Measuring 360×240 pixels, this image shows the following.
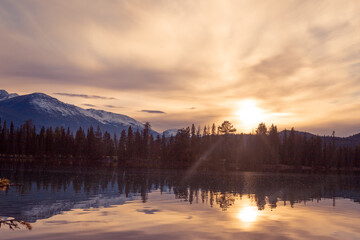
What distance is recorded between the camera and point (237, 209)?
90.0 ft

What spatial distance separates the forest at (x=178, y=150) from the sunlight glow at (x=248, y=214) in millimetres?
105496

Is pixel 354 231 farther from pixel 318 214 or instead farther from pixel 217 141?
pixel 217 141

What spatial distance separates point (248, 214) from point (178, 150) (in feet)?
408

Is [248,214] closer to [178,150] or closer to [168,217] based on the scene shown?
[168,217]

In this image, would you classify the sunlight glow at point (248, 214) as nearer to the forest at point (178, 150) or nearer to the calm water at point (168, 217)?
the calm water at point (168, 217)

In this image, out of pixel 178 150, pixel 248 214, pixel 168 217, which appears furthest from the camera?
pixel 178 150

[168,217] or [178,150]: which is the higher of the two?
[178,150]

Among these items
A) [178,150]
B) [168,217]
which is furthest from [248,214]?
[178,150]

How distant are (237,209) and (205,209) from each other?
2884mm

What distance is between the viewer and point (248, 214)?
25266 mm

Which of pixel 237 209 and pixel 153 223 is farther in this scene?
pixel 237 209

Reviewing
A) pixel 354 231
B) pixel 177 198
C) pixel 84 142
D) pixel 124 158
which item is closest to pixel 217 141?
pixel 124 158

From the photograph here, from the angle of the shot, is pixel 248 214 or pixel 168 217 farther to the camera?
pixel 248 214

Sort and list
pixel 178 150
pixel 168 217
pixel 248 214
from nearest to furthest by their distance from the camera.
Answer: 1. pixel 168 217
2. pixel 248 214
3. pixel 178 150
